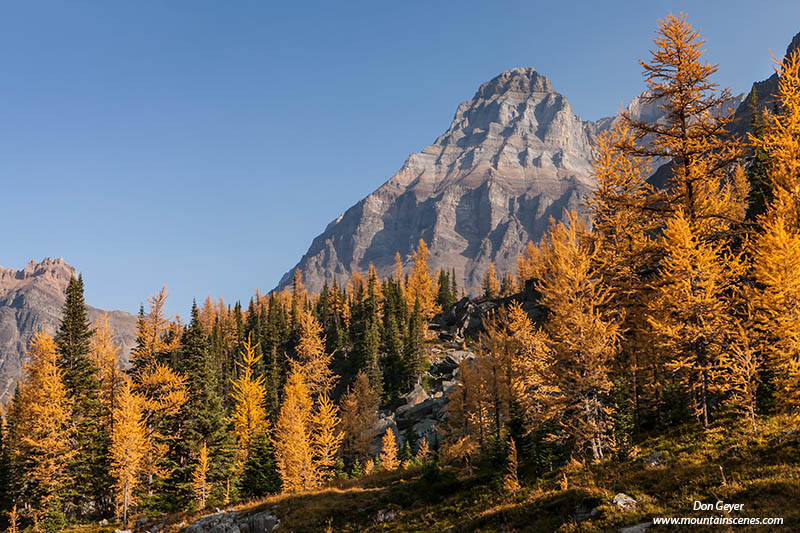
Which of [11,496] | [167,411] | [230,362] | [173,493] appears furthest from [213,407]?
[230,362]

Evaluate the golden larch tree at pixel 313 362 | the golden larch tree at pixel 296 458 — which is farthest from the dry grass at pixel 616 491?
the golden larch tree at pixel 313 362

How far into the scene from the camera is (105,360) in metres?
51.0

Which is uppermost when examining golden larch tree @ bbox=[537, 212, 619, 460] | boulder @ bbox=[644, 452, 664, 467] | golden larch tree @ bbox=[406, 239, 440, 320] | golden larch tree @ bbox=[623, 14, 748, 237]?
golden larch tree @ bbox=[406, 239, 440, 320]

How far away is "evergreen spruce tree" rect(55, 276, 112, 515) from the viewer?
4553 centimetres

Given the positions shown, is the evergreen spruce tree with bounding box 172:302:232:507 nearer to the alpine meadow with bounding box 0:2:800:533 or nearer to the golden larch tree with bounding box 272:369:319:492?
the alpine meadow with bounding box 0:2:800:533

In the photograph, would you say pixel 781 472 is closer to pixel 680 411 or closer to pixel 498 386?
pixel 680 411

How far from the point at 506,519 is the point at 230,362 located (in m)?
102

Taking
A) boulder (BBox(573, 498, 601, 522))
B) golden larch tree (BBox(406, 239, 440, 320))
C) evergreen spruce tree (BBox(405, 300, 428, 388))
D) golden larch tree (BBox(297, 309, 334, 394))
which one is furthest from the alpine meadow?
golden larch tree (BBox(406, 239, 440, 320))

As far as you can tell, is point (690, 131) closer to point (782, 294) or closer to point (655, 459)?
point (782, 294)

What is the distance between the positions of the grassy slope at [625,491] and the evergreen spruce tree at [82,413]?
2883cm

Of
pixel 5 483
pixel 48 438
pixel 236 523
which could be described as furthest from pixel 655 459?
pixel 5 483

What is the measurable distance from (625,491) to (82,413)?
179ft

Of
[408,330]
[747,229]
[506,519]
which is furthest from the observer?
[408,330]

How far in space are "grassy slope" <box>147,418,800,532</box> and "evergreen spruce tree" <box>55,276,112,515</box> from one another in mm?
28828
